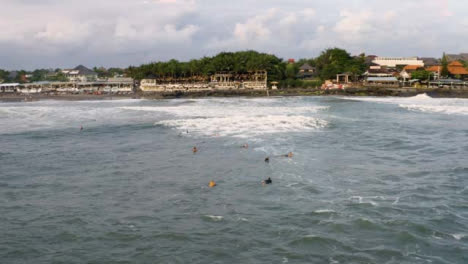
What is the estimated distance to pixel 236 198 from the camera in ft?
51.9

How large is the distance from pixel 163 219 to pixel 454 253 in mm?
8357

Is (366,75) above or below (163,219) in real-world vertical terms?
above

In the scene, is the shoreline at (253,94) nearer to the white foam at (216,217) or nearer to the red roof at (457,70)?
the red roof at (457,70)

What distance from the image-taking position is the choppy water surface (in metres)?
11.5

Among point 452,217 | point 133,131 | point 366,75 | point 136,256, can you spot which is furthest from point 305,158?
point 366,75

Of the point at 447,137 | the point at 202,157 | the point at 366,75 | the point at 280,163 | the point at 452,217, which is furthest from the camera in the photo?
the point at 366,75

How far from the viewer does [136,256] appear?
11.2 metres

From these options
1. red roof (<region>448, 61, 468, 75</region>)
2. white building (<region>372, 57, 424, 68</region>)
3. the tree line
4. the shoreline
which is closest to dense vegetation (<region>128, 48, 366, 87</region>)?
the tree line

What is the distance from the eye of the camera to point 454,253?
36.2 ft

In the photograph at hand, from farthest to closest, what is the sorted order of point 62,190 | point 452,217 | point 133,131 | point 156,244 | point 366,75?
point 366,75
point 133,131
point 62,190
point 452,217
point 156,244

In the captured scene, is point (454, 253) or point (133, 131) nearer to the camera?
point (454, 253)

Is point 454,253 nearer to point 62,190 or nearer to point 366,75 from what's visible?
point 62,190

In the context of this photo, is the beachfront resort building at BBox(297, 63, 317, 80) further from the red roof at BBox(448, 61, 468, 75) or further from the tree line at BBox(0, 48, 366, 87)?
the red roof at BBox(448, 61, 468, 75)

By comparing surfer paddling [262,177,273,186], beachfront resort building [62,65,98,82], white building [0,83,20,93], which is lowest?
surfer paddling [262,177,273,186]
